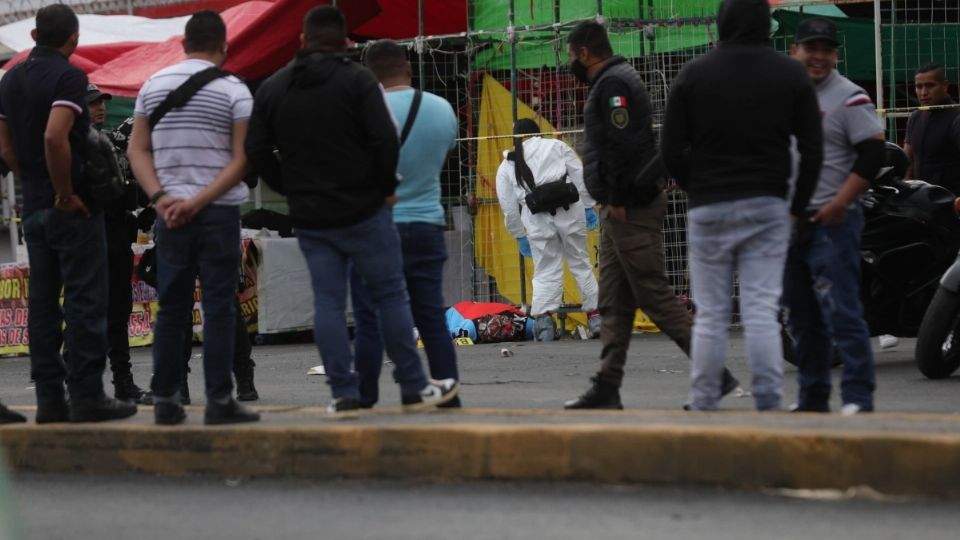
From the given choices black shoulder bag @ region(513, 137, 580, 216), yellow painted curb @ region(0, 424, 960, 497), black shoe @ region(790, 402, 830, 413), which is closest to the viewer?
yellow painted curb @ region(0, 424, 960, 497)

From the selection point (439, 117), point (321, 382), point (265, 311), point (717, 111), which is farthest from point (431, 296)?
point (265, 311)

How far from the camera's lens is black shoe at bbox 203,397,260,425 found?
6.49 metres

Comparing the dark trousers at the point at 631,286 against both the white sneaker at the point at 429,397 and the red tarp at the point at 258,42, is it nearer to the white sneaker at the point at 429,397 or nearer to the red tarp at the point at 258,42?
the white sneaker at the point at 429,397

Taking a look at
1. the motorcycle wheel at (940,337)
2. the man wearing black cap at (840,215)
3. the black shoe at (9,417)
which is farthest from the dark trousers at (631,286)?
the black shoe at (9,417)

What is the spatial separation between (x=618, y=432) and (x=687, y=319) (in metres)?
2.14

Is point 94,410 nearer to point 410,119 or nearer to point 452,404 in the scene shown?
point 452,404

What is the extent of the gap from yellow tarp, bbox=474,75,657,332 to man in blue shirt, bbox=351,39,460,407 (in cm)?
749

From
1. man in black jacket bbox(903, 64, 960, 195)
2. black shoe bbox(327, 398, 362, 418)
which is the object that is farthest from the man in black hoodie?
man in black jacket bbox(903, 64, 960, 195)

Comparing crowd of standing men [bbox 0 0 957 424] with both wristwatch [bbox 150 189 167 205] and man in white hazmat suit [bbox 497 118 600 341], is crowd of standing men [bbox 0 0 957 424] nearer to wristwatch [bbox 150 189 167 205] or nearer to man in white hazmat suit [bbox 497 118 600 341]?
wristwatch [bbox 150 189 167 205]

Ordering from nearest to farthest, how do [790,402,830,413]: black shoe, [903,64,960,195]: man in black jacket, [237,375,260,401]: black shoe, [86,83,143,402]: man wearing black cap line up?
[790,402,830,413]: black shoe < [86,83,143,402]: man wearing black cap < [237,375,260,401]: black shoe < [903,64,960,195]: man in black jacket

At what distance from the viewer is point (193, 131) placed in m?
6.54

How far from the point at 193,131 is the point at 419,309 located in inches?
52.3

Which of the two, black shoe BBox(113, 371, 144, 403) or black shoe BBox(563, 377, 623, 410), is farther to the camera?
black shoe BBox(113, 371, 144, 403)

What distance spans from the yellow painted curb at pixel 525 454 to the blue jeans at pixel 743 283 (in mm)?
939
